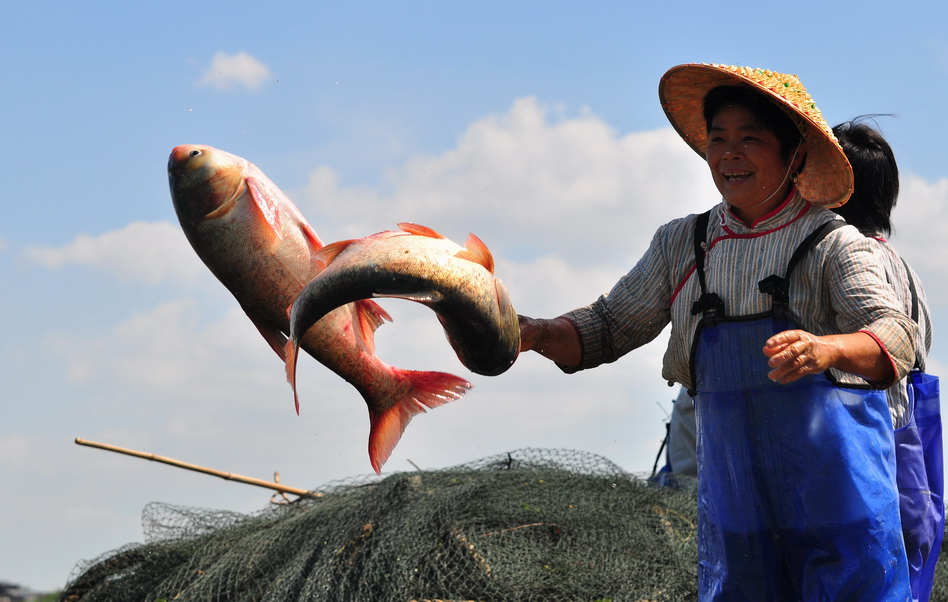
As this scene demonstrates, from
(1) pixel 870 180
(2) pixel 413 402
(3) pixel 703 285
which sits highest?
(1) pixel 870 180

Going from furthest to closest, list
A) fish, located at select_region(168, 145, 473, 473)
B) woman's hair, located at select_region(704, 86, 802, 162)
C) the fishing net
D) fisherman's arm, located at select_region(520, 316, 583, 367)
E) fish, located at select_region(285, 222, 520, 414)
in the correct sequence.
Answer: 1. the fishing net
2. fisherman's arm, located at select_region(520, 316, 583, 367)
3. woman's hair, located at select_region(704, 86, 802, 162)
4. fish, located at select_region(168, 145, 473, 473)
5. fish, located at select_region(285, 222, 520, 414)

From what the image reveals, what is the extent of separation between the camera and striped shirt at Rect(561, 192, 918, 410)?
280 centimetres

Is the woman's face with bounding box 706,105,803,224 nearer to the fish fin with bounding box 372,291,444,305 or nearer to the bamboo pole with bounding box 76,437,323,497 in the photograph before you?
the fish fin with bounding box 372,291,444,305

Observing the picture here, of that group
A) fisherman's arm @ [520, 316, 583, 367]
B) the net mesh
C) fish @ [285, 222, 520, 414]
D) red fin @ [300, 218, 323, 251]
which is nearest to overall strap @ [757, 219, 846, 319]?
fisherman's arm @ [520, 316, 583, 367]

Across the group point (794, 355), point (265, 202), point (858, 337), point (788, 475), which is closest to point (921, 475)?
point (788, 475)

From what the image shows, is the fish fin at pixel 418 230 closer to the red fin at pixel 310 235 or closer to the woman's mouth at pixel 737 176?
the red fin at pixel 310 235

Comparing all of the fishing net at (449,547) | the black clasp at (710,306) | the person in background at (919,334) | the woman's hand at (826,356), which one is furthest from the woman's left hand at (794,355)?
the fishing net at (449,547)

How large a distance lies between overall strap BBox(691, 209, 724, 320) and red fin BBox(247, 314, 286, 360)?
4.13 feet

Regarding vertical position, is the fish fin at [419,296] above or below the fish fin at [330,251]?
below

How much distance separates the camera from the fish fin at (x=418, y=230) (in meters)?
2.75

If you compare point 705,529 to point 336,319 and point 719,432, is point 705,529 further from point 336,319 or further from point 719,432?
point 336,319

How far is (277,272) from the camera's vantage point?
2.89 metres

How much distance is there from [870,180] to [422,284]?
2417 mm

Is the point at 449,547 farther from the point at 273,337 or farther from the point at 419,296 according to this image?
the point at 419,296
